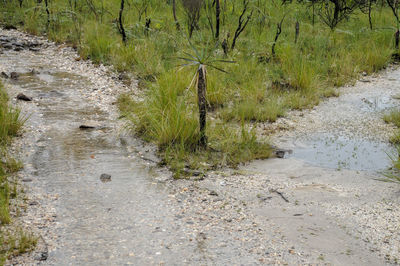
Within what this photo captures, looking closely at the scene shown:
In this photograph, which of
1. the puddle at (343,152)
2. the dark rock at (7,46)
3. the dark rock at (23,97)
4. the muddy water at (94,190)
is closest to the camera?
the muddy water at (94,190)

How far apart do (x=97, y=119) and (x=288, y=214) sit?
2.80 m

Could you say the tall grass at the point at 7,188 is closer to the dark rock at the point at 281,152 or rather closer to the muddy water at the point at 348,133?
the dark rock at the point at 281,152

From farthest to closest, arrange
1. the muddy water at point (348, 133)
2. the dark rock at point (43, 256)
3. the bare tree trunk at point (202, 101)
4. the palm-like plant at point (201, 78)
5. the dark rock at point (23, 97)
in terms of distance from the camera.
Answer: the dark rock at point (23, 97)
the muddy water at point (348, 133)
the bare tree trunk at point (202, 101)
the palm-like plant at point (201, 78)
the dark rock at point (43, 256)

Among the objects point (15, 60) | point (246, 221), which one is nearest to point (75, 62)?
point (15, 60)

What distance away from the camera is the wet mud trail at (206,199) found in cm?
311

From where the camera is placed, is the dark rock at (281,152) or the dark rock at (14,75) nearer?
the dark rock at (281,152)

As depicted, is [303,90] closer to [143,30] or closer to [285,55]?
[285,55]

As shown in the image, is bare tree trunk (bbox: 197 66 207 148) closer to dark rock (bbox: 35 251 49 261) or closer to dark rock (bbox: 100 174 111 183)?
dark rock (bbox: 100 174 111 183)

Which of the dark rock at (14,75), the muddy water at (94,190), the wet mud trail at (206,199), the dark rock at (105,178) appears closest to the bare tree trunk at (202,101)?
the wet mud trail at (206,199)

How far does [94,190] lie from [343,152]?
2536mm

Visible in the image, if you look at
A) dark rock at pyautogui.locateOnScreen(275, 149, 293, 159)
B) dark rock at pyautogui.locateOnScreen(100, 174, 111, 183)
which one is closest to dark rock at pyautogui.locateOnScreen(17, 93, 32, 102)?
dark rock at pyautogui.locateOnScreen(100, 174, 111, 183)

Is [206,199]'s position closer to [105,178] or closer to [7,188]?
[105,178]

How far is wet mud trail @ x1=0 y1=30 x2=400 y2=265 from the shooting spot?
3.11 meters

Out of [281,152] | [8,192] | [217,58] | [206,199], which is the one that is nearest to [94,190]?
[8,192]
